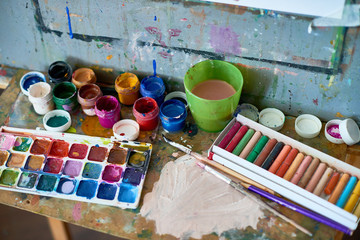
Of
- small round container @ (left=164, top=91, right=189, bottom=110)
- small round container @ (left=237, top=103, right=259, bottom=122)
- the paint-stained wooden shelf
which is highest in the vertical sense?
small round container @ (left=164, top=91, right=189, bottom=110)

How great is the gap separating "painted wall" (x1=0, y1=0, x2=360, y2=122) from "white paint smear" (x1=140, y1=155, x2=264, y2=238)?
1.63 ft

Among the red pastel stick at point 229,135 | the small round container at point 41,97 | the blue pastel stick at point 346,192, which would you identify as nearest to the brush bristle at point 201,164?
the red pastel stick at point 229,135

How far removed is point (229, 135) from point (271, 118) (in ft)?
0.89

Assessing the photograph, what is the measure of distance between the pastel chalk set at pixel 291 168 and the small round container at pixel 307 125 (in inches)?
5.0

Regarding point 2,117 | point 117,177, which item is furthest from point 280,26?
point 2,117

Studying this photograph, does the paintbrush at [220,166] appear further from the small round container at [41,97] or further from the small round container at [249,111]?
the small round container at [41,97]

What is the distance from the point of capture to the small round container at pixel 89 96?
6.04 feet

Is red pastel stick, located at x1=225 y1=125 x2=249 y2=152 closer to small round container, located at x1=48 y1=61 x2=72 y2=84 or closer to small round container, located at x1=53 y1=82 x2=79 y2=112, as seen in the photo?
small round container, located at x1=53 y1=82 x2=79 y2=112

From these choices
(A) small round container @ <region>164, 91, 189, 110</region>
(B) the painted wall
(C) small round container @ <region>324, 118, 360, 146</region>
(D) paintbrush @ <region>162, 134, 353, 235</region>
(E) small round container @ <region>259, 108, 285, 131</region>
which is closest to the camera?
(D) paintbrush @ <region>162, 134, 353, 235</region>

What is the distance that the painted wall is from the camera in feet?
5.19

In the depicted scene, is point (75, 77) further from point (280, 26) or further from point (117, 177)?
point (280, 26)

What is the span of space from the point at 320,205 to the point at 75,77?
1.27 metres

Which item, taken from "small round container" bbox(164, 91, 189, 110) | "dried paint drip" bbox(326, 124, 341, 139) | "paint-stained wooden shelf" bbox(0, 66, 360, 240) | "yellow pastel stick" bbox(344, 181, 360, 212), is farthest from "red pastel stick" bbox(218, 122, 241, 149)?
"yellow pastel stick" bbox(344, 181, 360, 212)

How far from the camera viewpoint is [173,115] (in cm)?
183
